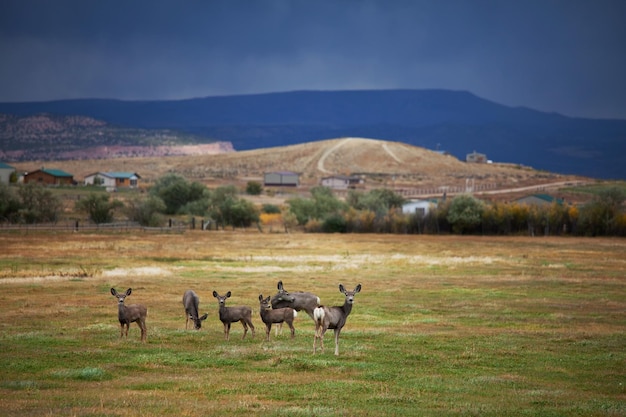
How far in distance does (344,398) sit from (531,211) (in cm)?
8838

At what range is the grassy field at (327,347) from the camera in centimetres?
1653

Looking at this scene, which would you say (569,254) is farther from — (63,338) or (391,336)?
(63,338)

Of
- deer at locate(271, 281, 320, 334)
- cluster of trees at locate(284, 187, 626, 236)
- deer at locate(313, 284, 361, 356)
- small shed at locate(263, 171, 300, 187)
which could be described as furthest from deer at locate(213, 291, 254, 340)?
small shed at locate(263, 171, 300, 187)

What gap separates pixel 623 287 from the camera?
44.2 metres

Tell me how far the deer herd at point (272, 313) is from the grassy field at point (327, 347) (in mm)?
495

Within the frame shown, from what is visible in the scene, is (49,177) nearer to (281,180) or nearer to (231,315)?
(281,180)

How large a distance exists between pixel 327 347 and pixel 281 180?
6585 inches

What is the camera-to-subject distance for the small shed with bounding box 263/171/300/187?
7415 inches

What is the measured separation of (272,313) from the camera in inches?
939

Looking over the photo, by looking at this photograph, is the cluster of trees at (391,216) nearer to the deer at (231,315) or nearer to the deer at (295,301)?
the deer at (295,301)

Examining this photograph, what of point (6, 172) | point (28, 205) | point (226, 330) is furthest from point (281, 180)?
point (226, 330)

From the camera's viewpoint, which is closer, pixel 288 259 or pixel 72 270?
pixel 72 270

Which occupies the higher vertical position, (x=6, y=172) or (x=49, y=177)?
(x=6, y=172)

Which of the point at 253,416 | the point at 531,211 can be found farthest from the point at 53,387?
the point at 531,211
